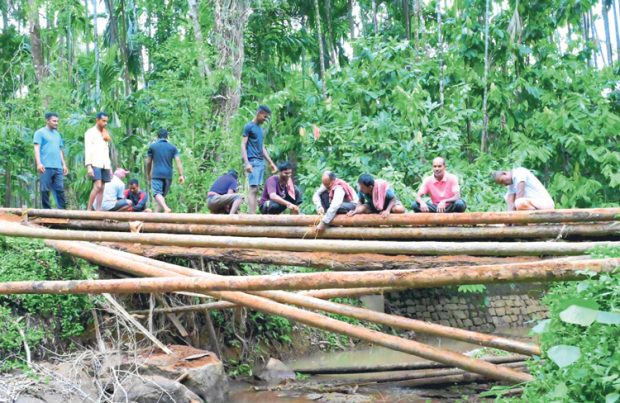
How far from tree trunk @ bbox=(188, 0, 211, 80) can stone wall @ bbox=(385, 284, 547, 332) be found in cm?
566

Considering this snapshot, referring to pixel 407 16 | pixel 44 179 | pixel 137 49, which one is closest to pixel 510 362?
pixel 44 179

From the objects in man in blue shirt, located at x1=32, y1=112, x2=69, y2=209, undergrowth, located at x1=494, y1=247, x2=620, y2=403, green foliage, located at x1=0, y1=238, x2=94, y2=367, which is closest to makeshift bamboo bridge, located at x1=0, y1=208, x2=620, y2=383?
green foliage, located at x1=0, y1=238, x2=94, y2=367

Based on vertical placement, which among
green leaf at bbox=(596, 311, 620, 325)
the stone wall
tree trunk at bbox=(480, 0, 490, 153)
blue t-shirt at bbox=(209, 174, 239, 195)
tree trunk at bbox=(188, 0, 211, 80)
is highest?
tree trunk at bbox=(188, 0, 211, 80)

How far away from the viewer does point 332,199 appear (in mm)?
8086

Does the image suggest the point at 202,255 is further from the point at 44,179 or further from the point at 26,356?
the point at 44,179

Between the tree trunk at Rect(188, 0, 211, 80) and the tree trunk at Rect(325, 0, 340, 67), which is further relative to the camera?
the tree trunk at Rect(325, 0, 340, 67)

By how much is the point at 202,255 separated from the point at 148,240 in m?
0.60

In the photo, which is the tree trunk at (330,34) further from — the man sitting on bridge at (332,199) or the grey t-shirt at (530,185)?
the grey t-shirt at (530,185)

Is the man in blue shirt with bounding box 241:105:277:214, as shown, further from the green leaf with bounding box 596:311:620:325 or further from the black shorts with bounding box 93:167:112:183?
the green leaf with bounding box 596:311:620:325

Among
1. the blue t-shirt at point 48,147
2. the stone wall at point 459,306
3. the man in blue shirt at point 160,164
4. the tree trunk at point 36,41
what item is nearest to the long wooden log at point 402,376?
the man in blue shirt at point 160,164

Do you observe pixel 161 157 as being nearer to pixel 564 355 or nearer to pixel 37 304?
pixel 37 304

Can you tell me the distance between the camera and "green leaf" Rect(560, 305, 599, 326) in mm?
3738

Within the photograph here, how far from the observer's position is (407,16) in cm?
1895

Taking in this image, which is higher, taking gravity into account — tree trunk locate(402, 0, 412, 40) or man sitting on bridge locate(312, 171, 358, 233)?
tree trunk locate(402, 0, 412, 40)
